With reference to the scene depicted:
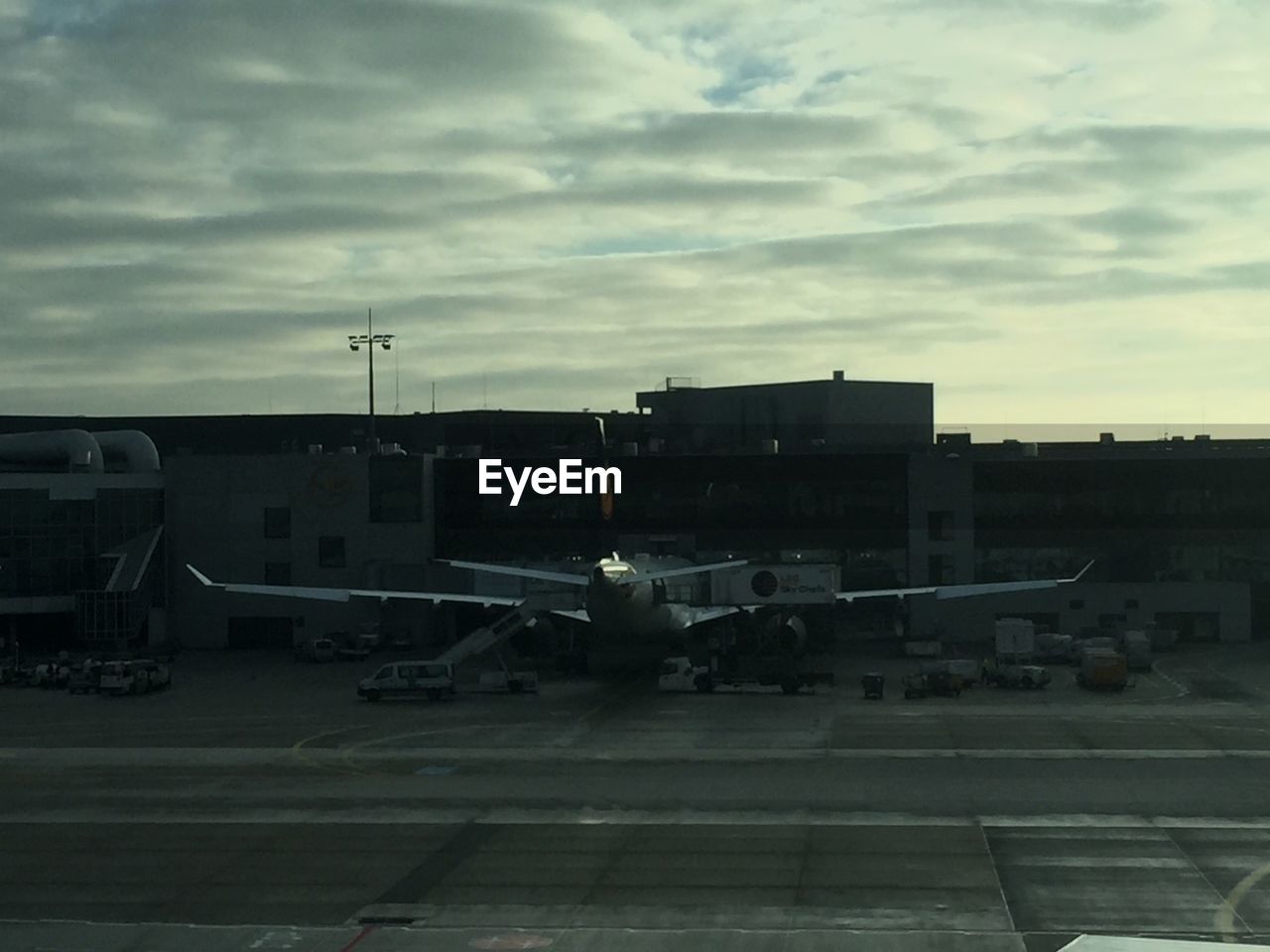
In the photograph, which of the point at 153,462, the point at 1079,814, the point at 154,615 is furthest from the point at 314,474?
the point at 1079,814

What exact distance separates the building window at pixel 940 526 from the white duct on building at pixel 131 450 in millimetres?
58224

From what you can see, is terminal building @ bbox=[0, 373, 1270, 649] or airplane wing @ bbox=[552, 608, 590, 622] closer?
airplane wing @ bbox=[552, 608, 590, 622]

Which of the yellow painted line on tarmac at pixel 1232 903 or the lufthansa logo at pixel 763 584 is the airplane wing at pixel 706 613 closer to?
the lufthansa logo at pixel 763 584

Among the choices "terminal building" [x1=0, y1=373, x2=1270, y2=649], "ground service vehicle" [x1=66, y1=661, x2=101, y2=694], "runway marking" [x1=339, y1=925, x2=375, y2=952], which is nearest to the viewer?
"runway marking" [x1=339, y1=925, x2=375, y2=952]

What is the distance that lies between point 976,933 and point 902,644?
219ft

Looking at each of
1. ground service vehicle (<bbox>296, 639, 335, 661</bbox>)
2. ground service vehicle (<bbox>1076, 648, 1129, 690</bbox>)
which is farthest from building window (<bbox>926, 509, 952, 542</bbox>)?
ground service vehicle (<bbox>296, 639, 335, 661</bbox>)

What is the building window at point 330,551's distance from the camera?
4099 inches

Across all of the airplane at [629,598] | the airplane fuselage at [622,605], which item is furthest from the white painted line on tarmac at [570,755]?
the airplane fuselage at [622,605]

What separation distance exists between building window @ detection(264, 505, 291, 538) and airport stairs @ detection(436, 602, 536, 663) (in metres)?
23.9

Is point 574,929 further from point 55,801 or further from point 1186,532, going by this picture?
point 1186,532

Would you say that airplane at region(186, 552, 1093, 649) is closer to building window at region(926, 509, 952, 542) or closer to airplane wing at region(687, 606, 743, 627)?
airplane wing at region(687, 606, 743, 627)

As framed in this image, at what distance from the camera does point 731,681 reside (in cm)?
7662

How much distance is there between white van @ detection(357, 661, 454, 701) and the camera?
74188mm

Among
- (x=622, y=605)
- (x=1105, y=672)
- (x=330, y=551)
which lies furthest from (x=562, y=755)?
(x=330, y=551)
